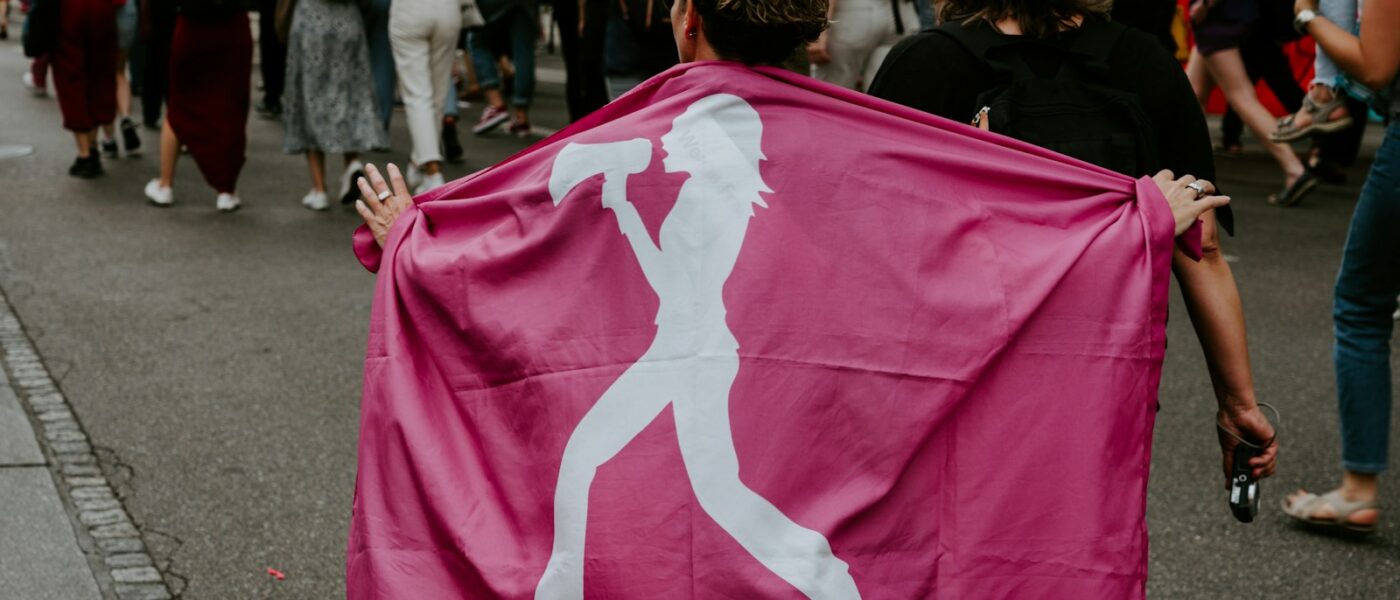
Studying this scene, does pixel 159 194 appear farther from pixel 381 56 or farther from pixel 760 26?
pixel 760 26

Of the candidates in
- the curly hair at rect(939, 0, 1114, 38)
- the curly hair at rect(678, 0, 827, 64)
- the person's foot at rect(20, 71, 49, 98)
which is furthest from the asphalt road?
the person's foot at rect(20, 71, 49, 98)

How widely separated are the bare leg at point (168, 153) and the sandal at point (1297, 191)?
6.26 m

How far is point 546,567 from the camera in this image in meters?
2.43

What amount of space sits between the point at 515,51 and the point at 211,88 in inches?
141

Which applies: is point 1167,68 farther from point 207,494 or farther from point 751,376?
point 207,494

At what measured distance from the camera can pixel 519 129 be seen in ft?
42.1

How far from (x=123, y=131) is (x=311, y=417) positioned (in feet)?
21.1

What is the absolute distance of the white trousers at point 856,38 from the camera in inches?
321

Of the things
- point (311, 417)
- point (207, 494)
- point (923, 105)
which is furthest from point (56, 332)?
point (923, 105)

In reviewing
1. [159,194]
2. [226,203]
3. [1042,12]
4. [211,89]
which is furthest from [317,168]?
[1042,12]

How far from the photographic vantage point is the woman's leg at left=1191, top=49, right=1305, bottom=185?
9766mm

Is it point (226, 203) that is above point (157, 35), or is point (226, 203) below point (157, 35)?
above

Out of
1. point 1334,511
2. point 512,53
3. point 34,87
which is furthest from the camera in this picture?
point 34,87

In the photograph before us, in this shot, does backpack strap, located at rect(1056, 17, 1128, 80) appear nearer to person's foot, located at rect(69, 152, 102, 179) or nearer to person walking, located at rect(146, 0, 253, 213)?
person walking, located at rect(146, 0, 253, 213)
